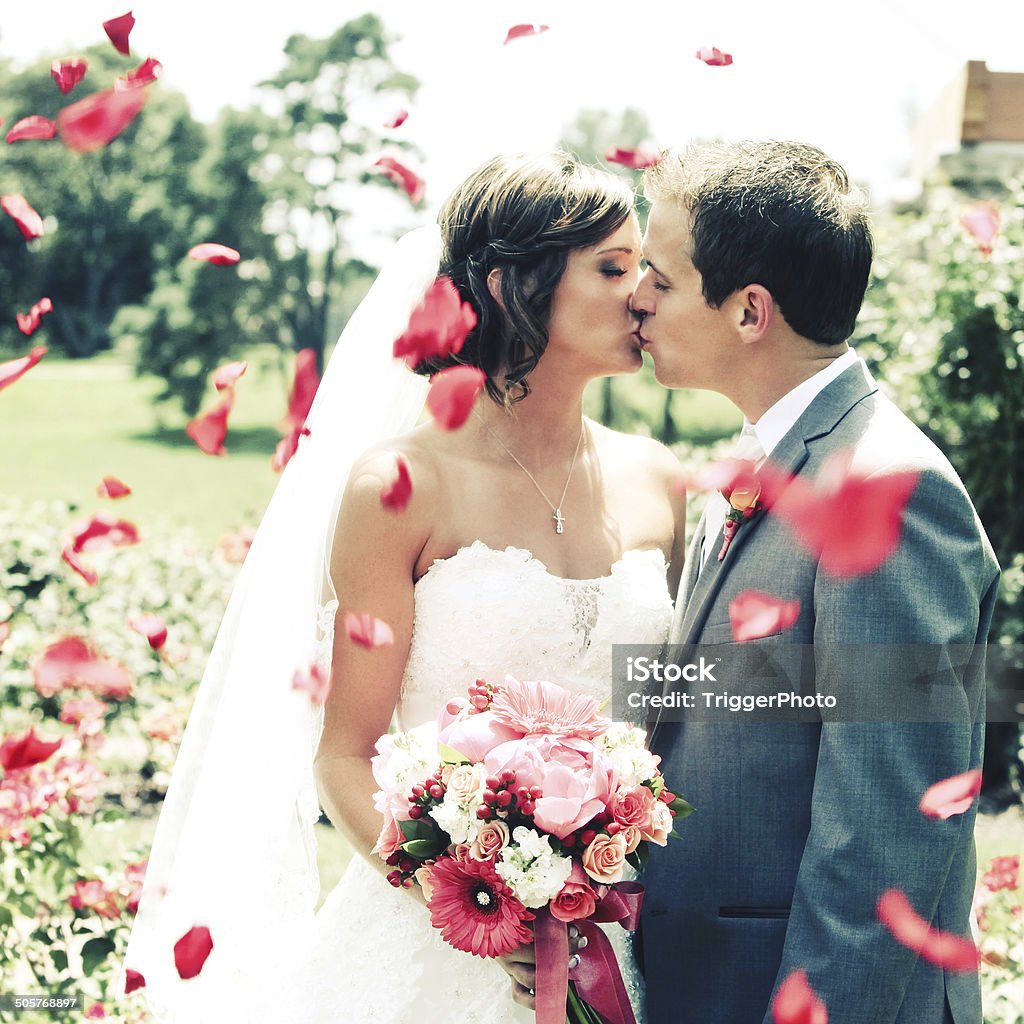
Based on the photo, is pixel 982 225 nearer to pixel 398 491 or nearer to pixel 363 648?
pixel 398 491

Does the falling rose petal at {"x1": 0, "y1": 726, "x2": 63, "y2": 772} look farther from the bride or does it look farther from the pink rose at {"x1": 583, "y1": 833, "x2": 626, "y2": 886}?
the pink rose at {"x1": 583, "y1": 833, "x2": 626, "y2": 886}

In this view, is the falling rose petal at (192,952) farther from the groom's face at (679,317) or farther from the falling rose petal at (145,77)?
the falling rose petal at (145,77)

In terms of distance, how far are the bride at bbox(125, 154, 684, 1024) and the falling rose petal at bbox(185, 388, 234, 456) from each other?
0.32 meters

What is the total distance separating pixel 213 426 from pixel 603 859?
1.32 meters

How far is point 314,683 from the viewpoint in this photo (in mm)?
2732

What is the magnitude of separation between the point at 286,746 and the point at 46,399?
87.5 ft

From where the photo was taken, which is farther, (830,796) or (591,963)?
(591,963)

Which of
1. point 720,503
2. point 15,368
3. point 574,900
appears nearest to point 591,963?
point 574,900

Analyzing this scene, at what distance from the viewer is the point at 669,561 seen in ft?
10.3

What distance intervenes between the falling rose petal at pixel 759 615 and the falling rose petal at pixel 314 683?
0.95 metres

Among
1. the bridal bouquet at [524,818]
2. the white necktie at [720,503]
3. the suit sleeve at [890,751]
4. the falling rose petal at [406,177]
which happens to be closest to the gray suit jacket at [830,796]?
the suit sleeve at [890,751]

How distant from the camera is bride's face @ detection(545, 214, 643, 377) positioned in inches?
109

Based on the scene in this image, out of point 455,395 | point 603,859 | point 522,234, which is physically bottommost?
point 603,859

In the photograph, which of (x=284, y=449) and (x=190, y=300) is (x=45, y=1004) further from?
(x=190, y=300)
